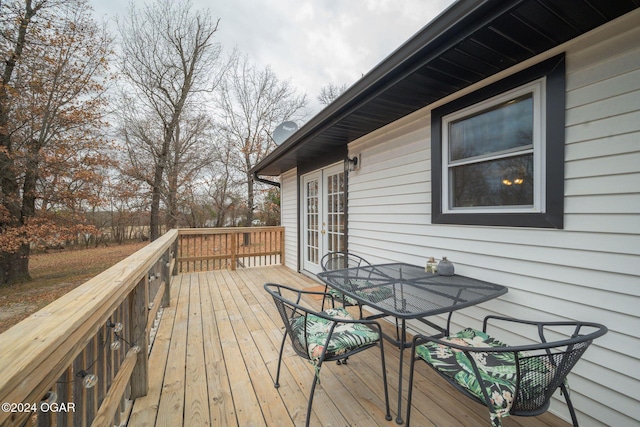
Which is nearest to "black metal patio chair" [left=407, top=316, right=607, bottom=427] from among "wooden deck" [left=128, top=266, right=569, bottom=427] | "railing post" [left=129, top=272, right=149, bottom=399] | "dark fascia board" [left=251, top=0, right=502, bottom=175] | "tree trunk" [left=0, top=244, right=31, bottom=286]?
"wooden deck" [left=128, top=266, right=569, bottom=427]

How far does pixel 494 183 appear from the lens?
1.96 meters

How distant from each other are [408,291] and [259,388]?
1264 mm

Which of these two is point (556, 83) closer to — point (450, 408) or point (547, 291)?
point (547, 291)

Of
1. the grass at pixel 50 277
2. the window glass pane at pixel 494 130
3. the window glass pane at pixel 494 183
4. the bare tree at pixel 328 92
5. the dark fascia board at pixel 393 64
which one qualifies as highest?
the bare tree at pixel 328 92

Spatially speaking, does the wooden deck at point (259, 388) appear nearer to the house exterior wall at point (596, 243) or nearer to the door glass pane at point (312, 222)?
the house exterior wall at point (596, 243)

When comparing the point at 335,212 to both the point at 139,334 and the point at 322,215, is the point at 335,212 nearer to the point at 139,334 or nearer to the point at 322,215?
the point at 322,215

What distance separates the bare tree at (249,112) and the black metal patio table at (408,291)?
9429 millimetres

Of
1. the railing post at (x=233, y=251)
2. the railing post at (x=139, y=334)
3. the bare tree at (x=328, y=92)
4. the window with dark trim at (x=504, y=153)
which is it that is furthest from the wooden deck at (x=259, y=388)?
the bare tree at (x=328, y=92)

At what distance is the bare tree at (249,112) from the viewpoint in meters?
10.9

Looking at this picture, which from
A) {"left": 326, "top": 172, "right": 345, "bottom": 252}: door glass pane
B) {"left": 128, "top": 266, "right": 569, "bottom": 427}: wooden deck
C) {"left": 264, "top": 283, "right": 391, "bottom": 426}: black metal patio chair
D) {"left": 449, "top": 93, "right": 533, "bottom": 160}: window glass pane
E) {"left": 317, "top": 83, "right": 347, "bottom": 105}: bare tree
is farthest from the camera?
{"left": 317, "top": 83, "right": 347, "bottom": 105}: bare tree

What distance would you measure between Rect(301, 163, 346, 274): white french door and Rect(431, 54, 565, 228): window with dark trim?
180cm

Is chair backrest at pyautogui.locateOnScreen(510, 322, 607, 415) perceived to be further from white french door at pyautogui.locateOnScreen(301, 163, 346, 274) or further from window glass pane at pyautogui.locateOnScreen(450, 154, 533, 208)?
white french door at pyautogui.locateOnScreen(301, 163, 346, 274)

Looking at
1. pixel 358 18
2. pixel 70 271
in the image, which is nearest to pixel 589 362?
pixel 358 18

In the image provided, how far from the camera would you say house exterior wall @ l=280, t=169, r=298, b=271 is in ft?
18.1
